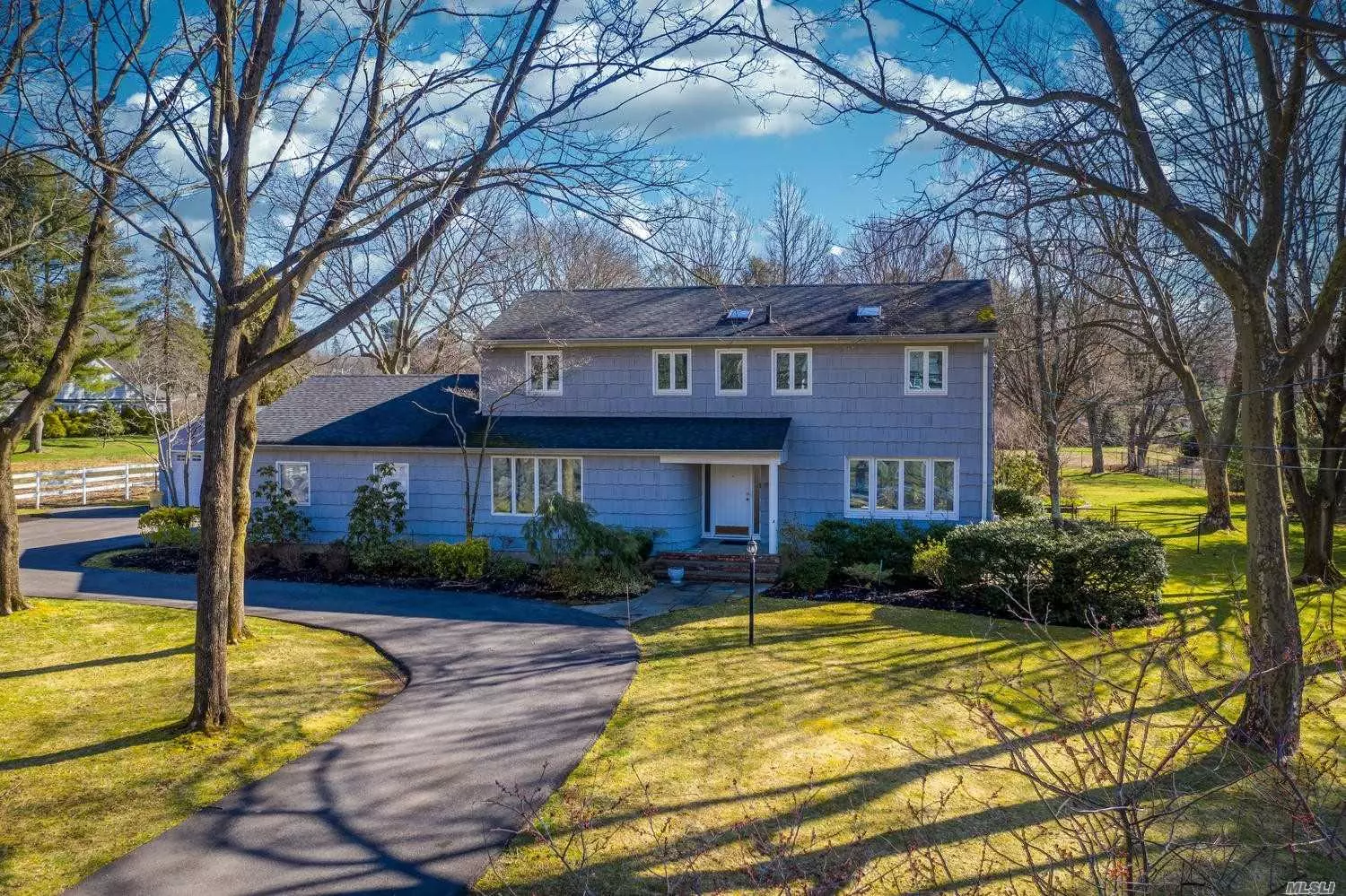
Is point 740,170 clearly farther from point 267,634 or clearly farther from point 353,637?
point 267,634

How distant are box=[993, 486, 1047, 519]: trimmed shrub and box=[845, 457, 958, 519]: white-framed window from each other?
5073 millimetres

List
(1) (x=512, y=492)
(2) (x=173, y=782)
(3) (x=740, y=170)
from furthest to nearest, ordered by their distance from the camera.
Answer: (1) (x=512, y=492), (3) (x=740, y=170), (2) (x=173, y=782)

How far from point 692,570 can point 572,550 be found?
291 cm

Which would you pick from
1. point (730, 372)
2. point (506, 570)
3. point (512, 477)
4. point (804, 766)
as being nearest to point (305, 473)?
point (512, 477)

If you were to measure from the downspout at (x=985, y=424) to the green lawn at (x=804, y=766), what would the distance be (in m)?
5.00

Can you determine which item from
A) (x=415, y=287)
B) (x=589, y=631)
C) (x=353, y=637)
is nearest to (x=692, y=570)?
(x=589, y=631)

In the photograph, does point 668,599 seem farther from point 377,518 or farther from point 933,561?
point 377,518

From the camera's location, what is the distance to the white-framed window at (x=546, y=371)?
A: 2034 cm

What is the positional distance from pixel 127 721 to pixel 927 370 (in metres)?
15.7

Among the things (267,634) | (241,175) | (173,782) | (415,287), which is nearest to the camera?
(173,782)

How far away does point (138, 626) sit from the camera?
1286 cm

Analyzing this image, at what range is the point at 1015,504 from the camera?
2289cm

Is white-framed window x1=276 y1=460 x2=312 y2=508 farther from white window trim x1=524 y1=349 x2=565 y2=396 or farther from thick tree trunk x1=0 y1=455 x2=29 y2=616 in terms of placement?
thick tree trunk x1=0 y1=455 x2=29 y2=616

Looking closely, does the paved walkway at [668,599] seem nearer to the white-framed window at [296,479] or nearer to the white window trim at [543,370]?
the white window trim at [543,370]
